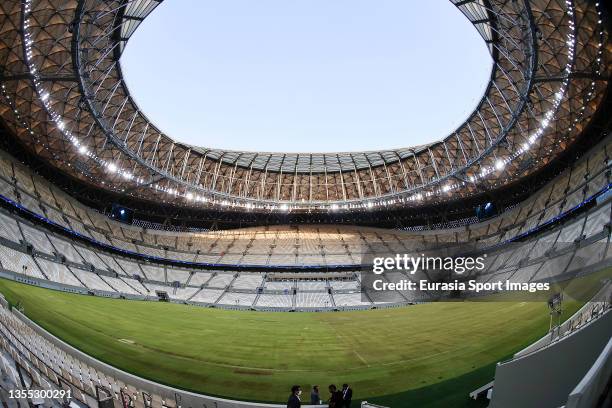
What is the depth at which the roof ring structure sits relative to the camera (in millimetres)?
27125

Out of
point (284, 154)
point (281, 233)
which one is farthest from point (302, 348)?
point (281, 233)

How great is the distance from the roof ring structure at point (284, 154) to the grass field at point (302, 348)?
18760 mm

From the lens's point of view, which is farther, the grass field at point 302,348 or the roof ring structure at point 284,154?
the roof ring structure at point 284,154

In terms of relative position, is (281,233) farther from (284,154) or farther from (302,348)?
(302,348)

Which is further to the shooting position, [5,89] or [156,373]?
[5,89]

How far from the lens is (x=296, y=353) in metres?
20.7

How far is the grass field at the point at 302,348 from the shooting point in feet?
48.2

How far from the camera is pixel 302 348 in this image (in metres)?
22.1

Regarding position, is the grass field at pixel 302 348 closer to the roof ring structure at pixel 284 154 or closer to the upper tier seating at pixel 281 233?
the roof ring structure at pixel 284 154

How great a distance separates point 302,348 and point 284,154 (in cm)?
3842

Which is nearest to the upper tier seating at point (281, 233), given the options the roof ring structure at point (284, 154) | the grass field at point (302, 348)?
the roof ring structure at point (284, 154)

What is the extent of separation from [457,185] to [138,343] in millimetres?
48697

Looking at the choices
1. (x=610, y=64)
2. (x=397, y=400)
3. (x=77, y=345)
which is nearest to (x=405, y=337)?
(x=397, y=400)

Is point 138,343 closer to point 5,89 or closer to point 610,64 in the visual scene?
point 5,89
